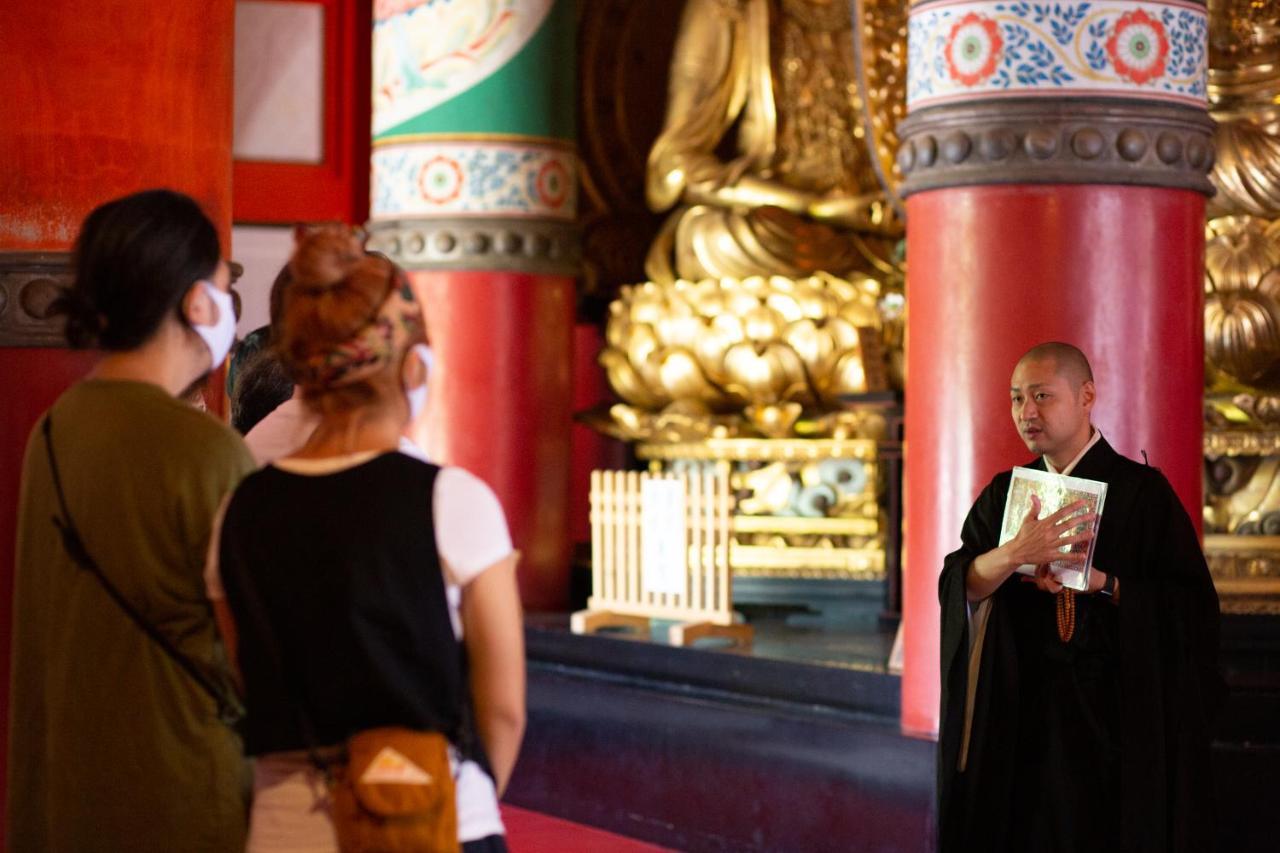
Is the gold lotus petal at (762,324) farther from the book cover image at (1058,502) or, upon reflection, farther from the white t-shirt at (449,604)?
the white t-shirt at (449,604)

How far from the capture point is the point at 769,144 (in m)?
6.77

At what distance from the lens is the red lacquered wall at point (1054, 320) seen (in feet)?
12.9

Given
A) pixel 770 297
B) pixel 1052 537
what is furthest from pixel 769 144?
pixel 1052 537

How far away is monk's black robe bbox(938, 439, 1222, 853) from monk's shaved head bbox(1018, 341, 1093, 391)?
125mm

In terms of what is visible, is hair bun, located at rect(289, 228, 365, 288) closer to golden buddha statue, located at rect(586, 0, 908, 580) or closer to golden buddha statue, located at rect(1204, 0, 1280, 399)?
golden buddha statue, located at rect(1204, 0, 1280, 399)

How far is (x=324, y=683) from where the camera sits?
1810 millimetres

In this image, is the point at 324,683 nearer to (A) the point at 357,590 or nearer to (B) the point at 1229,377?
(A) the point at 357,590

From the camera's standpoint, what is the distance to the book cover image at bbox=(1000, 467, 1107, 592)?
9.43 ft

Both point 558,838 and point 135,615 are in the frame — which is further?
point 558,838

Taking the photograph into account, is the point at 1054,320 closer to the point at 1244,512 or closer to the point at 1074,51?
the point at 1074,51

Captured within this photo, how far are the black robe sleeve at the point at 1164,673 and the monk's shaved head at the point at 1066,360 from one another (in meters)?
0.20

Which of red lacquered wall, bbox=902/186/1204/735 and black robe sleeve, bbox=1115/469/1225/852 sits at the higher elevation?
red lacquered wall, bbox=902/186/1204/735

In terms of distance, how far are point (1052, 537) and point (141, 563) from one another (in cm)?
144

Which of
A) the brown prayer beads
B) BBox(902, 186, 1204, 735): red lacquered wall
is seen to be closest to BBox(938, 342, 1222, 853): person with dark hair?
the brown prayer beads
